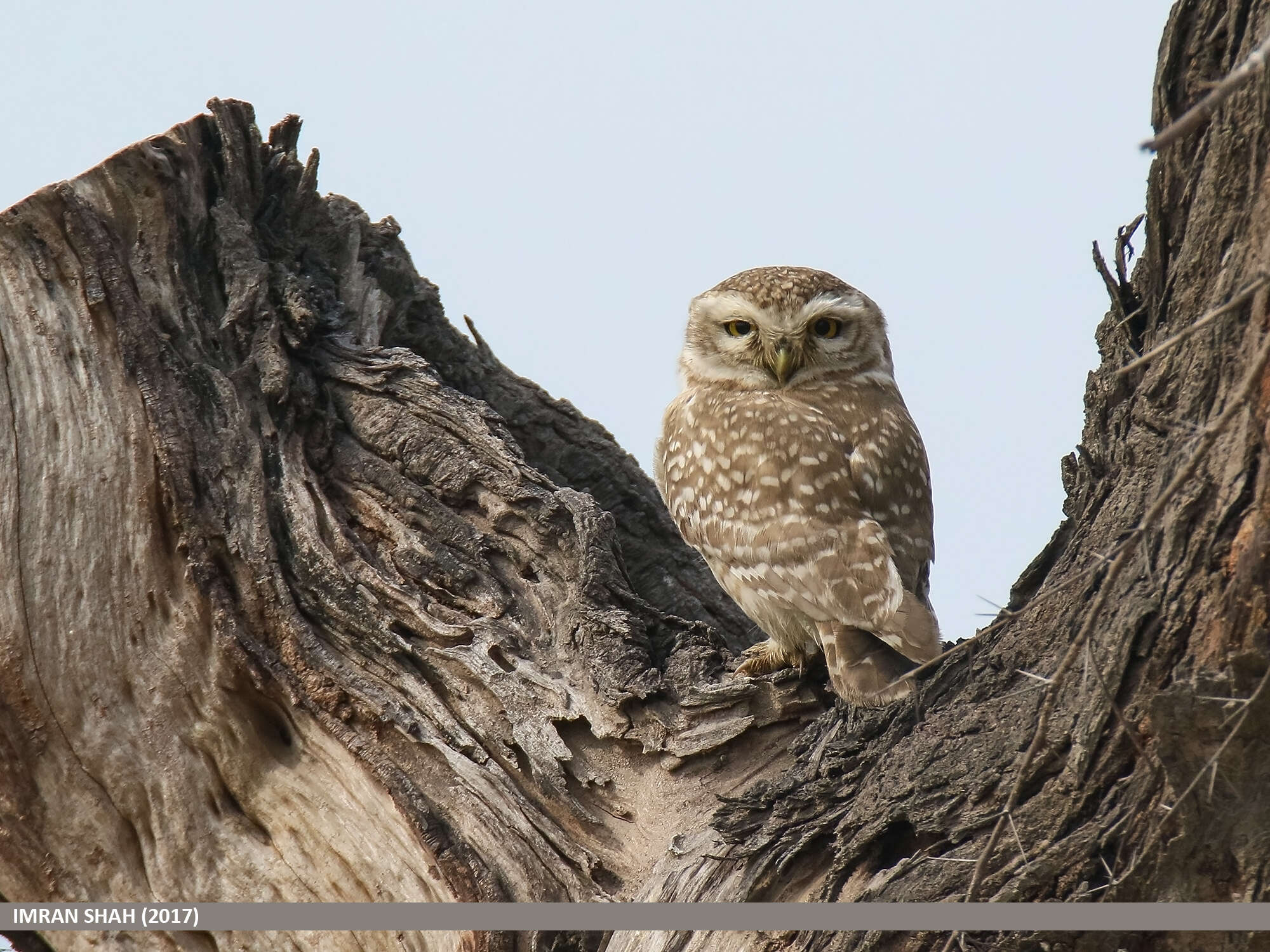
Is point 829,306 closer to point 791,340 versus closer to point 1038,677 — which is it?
point 791,340

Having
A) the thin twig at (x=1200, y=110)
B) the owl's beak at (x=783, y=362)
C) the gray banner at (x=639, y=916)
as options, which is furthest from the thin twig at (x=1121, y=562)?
the owl's beak at (x=783, y=362)

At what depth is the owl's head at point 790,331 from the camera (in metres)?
4.41

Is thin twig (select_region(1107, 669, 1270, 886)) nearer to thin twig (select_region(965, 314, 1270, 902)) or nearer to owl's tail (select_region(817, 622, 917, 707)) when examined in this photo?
thin twig (select_region(965, 314, 1270, 902))

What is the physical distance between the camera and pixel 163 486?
3750 mm

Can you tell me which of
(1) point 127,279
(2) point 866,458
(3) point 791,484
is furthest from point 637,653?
(1) point 127,279

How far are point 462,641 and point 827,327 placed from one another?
1.88 m

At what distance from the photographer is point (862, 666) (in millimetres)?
3207

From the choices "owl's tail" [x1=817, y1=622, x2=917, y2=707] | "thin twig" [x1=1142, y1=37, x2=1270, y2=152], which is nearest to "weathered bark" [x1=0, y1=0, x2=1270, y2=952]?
"owl's tail" [x1=817, y1=622, x2=917, y2=707]

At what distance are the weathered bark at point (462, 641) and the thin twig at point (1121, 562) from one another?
79 millimetres

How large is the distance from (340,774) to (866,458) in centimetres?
195

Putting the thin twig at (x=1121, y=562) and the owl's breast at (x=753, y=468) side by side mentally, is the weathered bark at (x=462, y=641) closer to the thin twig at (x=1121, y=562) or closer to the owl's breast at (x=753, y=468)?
the thin twig at (x=1121, y=562)

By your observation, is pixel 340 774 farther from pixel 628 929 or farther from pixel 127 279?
pixel 127 279

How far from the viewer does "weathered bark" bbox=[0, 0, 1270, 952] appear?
217 centimetres

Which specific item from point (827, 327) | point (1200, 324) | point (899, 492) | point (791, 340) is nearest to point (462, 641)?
point (899, 492)
